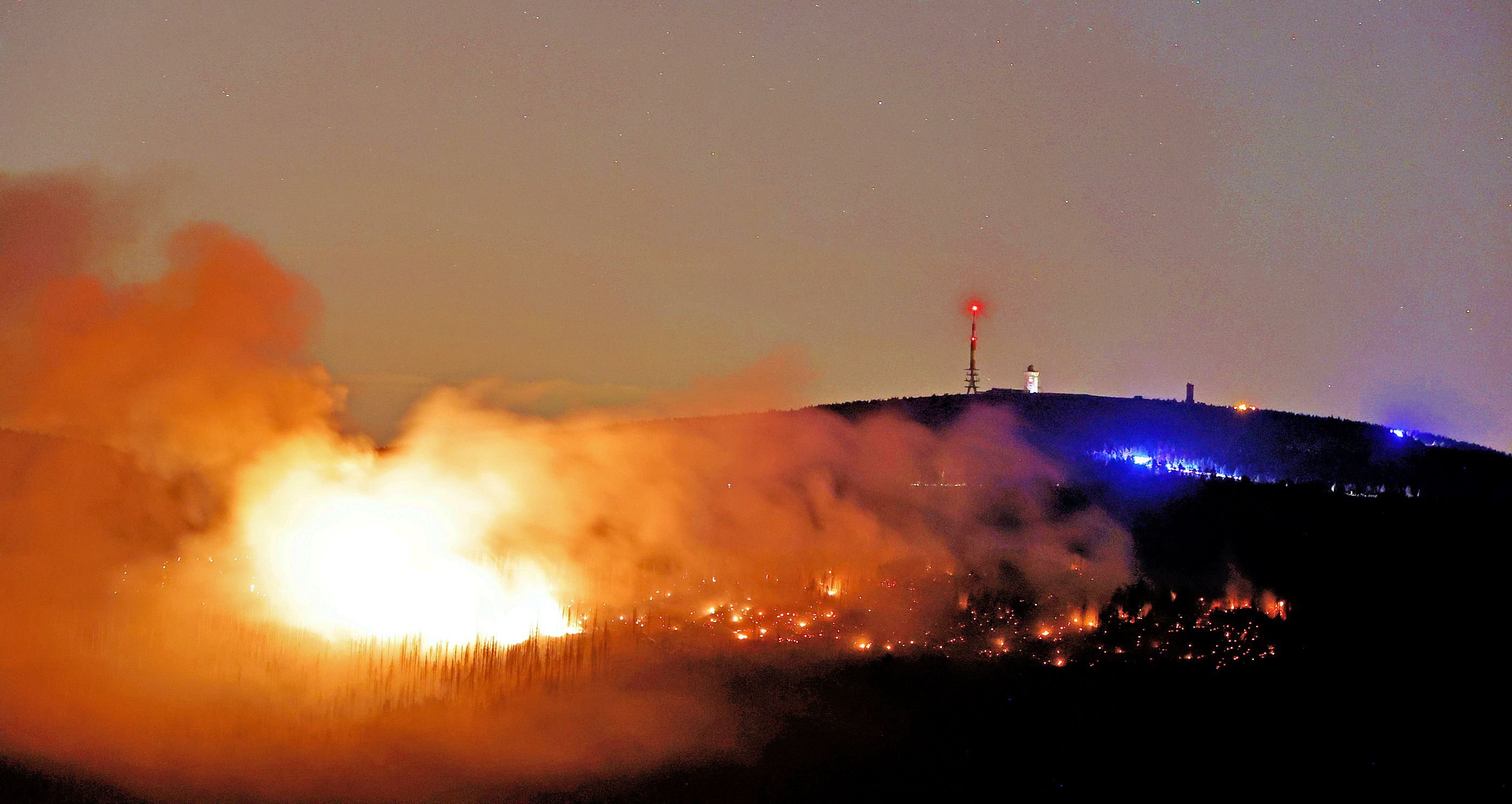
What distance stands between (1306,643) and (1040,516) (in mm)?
9687

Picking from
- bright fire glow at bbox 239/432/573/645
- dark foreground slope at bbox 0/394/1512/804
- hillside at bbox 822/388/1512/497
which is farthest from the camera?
hillside at bbox 822/388/1512/497

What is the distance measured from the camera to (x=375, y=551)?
66.9ft

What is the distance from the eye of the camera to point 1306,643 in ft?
63.4

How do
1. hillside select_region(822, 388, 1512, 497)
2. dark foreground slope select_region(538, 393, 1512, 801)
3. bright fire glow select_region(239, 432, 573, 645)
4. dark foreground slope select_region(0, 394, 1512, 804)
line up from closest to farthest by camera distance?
dark foreground slope select_region(0, 394, 1512, 804) < dark foreground slope select_region(538, 393, 1512, 801) < bright fire glow select_region(239, 432, 573, 645) < hillside select_region(822, 388, 1512, 497)

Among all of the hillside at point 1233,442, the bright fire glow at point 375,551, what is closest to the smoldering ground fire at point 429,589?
the bright fire glow at point 375,551

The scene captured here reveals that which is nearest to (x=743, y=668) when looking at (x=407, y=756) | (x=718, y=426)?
(x=407, y=756)

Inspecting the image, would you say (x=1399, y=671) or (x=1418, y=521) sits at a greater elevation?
(x=1418, y=521)

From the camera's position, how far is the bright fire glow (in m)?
18.6

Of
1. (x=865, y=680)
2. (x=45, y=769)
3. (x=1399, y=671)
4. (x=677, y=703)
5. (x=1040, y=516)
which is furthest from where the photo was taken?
(x=1040, y=516)

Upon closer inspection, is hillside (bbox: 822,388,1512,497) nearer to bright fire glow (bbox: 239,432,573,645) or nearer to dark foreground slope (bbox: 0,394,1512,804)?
dark foreground slope (bbox: 0,394,1512,804)

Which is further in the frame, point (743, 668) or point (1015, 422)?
point (1015, 422)

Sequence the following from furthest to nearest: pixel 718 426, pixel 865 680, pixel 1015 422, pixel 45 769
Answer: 1. pixel 1015 422
2. pixel 718 426
3. pixel 865 680
4. pixel 45 769

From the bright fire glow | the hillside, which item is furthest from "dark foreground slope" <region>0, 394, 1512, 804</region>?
the hillside

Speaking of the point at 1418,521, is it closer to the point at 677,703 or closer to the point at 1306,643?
the point at 1306,643
